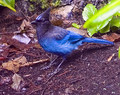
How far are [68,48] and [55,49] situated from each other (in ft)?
0.85

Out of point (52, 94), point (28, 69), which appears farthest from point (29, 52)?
point (52, 94)

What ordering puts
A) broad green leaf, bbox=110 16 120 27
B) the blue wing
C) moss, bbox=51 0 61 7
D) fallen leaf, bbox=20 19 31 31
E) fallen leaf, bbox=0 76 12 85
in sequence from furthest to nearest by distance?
moss, bbox=51 0 61 7
fallen leaf, bbox=20 19 31 31
broad green leaf, bbox=110 16 120 27
the blue wing
fallen leaf, bbox=0 76 12 85

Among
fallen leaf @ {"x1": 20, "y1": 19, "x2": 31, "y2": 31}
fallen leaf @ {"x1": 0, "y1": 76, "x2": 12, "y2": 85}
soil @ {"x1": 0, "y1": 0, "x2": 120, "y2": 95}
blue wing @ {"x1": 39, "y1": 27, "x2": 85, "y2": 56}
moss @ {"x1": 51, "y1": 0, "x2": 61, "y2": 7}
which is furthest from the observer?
moss @ {"x1": 51, "y1": 0, "x2": 61, "y2": 7}

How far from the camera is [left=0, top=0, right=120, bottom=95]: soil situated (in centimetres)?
310

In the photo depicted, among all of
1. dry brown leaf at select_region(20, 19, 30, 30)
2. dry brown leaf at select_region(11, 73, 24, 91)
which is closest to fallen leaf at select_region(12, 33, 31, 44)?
dry brown leaf at select_region(20, 19, 30, 30)

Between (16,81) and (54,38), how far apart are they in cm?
88

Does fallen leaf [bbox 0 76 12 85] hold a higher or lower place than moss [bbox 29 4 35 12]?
lower

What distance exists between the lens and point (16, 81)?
328 centimetres

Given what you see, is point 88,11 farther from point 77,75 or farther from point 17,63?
point 17,63

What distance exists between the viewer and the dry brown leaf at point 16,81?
318 cm

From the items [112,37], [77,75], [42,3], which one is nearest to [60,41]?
[77,75]

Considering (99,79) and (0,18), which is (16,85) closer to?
(99,79)

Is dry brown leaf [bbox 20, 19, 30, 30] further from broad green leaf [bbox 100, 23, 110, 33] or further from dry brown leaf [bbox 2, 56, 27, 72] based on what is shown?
broad green leaf [bbox 100, 23, 110, 33]

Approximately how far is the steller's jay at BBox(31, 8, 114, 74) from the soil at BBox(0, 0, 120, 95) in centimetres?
20
